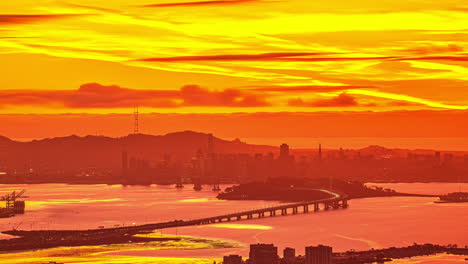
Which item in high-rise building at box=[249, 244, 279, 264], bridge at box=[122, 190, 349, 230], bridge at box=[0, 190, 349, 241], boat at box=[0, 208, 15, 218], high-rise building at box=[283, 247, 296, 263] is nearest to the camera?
high-rise building at box=[249, 244, 279, 264]

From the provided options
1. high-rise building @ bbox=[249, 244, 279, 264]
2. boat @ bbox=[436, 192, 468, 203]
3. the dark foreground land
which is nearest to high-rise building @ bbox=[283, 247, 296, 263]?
high-rise building @ bbox=[249, 244, 279, 264]

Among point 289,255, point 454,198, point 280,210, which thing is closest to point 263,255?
point 289,255

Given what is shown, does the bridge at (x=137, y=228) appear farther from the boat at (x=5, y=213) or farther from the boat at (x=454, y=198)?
the boat at (x=454, y=198)

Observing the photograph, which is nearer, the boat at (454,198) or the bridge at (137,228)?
the bridge at (137,228)

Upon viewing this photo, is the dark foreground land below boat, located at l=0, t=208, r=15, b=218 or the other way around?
below

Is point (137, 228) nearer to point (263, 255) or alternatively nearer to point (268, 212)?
point (263, 255)

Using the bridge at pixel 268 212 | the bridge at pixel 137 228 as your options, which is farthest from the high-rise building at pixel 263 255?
the bridge at pixel 268 212

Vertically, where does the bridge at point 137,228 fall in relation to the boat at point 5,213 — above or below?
below

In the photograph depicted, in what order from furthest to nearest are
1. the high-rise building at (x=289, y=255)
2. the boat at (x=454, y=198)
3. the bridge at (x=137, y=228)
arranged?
the boat at (x=454, y=198) < the bridge at (x=137, y=228) < the high-rise building at (x=289, y=255)

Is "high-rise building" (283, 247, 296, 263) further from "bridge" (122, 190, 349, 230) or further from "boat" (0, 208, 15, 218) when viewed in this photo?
"boat" (0, 208, 15, 218)

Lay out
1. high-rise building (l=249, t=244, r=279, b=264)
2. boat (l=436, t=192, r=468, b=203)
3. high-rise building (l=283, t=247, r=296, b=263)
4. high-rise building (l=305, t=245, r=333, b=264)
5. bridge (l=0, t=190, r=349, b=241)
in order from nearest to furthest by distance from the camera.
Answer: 1. high-rise building (l=305, t=245, r=333, b=264)
2. high-rise building (l=249, t=244, r=279, b=264)
3. high-rise building (l=283, t=247, r=296, b=263)
4. bridge (l=0, t=190, r=349, b=241)
5. boat (l=436, t=192, r=468, b=203)

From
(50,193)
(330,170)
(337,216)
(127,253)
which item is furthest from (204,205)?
(330,170)

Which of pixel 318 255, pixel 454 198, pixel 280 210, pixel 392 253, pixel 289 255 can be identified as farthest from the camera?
pixel 454 198

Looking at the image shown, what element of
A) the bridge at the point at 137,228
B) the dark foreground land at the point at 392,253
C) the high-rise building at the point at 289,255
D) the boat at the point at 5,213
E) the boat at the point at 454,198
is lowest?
the dark foreground land at the point at 392,253
